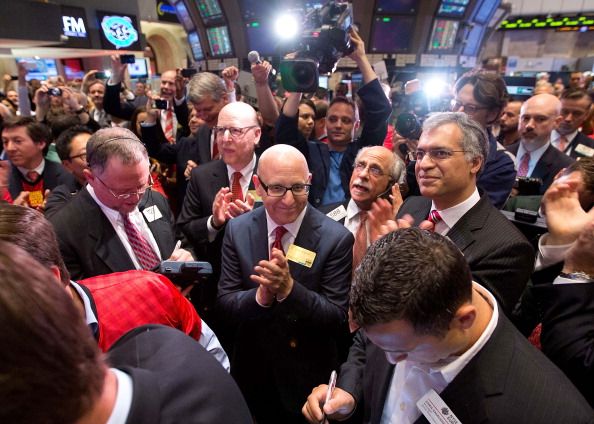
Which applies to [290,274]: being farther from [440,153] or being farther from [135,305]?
[440,153]

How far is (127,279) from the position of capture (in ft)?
4.07

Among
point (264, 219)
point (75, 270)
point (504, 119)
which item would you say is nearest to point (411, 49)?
point (504, 119)

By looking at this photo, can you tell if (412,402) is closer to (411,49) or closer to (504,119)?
(504,119)

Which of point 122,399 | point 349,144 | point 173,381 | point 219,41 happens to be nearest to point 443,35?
point 219,41

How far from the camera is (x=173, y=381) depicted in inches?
29.5

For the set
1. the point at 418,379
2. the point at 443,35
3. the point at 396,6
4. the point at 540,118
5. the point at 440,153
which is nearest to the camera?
the point at 418,379

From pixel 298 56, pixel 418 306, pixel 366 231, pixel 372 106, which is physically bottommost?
pixel 366 231

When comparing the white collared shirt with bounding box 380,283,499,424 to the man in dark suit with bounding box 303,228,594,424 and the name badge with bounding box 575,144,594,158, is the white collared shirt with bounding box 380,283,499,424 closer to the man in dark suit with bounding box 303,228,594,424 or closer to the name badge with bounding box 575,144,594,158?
the man in dark suit with bounding box 303,228,594,424

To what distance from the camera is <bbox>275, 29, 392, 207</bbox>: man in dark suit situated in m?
2.49

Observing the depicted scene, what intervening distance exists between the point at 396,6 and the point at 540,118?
7.00 meters

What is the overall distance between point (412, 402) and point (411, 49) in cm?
971

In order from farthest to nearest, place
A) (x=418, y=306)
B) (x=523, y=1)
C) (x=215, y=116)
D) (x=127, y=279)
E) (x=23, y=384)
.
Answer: (x=523, y=1), (x=215, y=116), (x=127, y=279), (x=418, y=306), (x=23, y=384)

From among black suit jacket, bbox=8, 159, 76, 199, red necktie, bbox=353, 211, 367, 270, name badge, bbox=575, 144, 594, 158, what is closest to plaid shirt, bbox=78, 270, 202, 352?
red necktie, bbox=353, 211, 367, 270

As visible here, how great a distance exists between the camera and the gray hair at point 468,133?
172 centimetres
